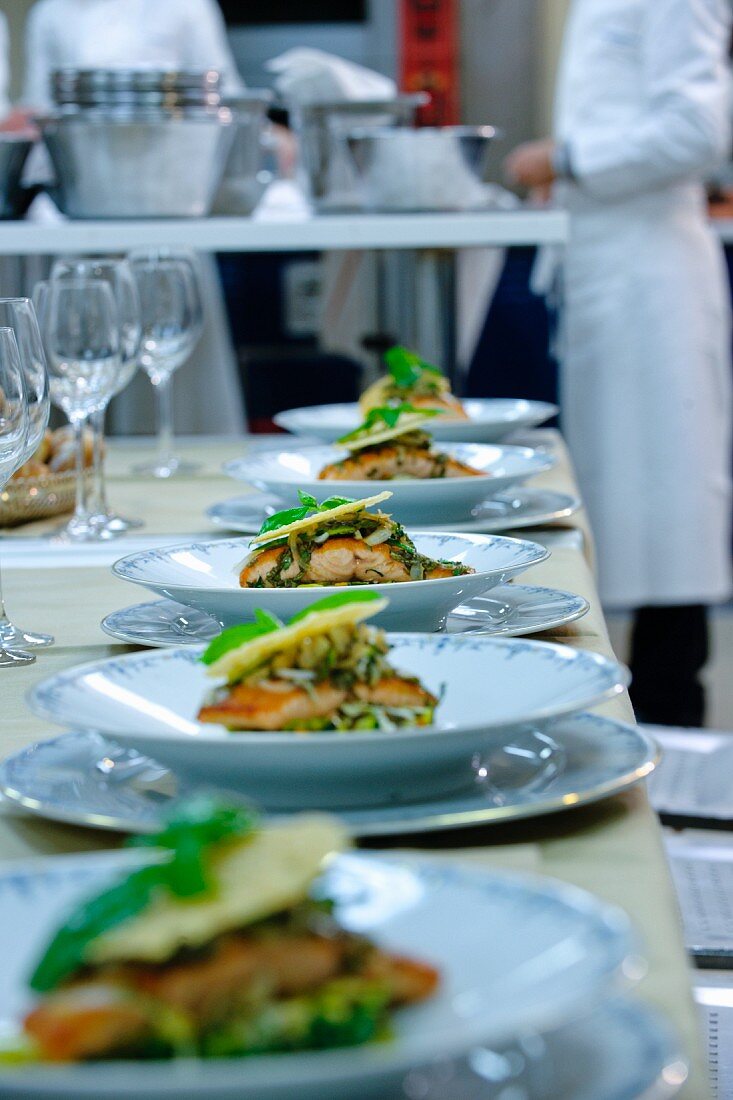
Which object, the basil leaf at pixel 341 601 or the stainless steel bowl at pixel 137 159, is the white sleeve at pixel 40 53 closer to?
the stainless steel bowl at pixel 137 159

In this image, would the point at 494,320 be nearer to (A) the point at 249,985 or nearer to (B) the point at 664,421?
(B) the point at 664,421

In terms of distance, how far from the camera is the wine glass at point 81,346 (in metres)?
1.26

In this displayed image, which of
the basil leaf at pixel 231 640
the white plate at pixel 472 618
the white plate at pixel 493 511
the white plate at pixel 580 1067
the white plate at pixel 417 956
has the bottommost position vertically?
the white plate at pixel 493 511

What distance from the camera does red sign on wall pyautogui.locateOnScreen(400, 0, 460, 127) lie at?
560cm

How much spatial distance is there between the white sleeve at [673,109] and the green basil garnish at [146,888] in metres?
2.40

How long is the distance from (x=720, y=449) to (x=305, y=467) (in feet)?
5.52

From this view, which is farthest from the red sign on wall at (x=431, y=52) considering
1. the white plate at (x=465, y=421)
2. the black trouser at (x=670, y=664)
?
the white plate at (x=465, y=421)

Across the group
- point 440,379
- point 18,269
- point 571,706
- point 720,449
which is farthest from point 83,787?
point 720,449

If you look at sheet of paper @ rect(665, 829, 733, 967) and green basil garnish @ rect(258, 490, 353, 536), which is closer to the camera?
green basil garnish @ rect(258, 490, 353, 536)

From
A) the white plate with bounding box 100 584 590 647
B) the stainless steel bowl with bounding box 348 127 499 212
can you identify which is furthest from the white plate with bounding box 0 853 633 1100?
the stainless steel bowl with bounding box 348 127 499 212

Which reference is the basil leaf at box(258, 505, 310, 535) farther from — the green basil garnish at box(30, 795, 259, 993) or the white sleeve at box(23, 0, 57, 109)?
the white sleeve at box(23, 0, 57, 109)

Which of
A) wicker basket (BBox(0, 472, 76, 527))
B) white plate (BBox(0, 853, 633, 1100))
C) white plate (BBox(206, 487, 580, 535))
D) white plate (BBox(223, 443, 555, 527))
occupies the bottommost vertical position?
wicker basket (BBox(0, 472, 76, 527))

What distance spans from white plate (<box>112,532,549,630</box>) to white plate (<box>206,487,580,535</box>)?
7.0 inches

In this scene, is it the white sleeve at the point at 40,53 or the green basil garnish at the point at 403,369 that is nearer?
the green basil garnish at the point at 403,369
